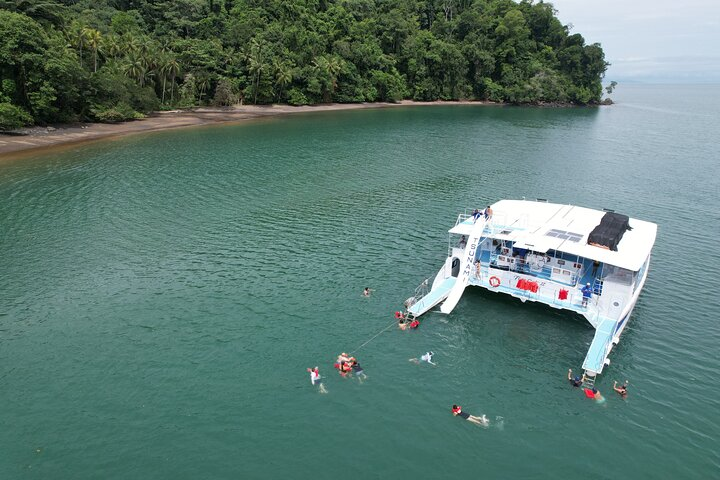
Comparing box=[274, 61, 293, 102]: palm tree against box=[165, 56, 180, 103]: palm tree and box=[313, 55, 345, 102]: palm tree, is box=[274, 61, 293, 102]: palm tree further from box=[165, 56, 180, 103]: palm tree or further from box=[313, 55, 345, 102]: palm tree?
box=[165, 56, 180, 103]: palm tree

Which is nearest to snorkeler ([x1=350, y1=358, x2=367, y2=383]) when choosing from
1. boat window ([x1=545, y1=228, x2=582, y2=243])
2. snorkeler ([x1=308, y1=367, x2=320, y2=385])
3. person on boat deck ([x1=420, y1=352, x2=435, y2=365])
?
snorkeler ([x1=308, y1=367, x2=320, y2=385])

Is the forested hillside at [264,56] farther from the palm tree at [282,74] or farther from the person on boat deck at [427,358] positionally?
the person on boat deck at [427,358]

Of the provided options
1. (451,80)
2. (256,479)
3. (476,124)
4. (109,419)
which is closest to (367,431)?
(256,479)

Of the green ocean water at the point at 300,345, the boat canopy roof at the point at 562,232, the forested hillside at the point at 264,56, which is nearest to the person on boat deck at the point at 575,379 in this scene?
the green ocean water at the point at 300,345

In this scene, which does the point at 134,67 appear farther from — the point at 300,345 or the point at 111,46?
the point at 300,345

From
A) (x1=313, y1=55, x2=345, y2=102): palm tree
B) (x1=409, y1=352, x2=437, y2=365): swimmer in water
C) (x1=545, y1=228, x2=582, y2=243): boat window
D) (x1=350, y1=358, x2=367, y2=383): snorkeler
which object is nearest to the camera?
(x1=350, y1=358, x2=367, y2=383): snorkeler

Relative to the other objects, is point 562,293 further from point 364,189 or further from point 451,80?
point 451,80
